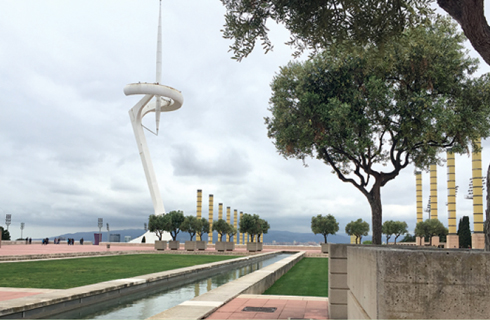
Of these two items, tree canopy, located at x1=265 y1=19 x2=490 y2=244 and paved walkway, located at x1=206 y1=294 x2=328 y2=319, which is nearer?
paved walkway, located at x1=206 y1=294 x2=328 y2=319

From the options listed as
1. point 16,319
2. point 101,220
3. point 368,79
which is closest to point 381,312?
point 16,319

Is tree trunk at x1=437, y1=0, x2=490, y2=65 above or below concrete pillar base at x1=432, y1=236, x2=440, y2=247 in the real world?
above

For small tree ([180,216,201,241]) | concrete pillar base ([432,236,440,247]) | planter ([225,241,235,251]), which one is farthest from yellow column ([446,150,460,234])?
small tree ([180,216,201,241])

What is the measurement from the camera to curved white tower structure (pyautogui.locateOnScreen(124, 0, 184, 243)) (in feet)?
233

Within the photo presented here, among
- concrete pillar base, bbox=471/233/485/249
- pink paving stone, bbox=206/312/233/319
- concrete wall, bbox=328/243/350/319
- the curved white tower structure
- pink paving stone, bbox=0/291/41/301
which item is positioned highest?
the curved white tower structure

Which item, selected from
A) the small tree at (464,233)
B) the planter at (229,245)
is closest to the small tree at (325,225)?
the planter at (229,245)

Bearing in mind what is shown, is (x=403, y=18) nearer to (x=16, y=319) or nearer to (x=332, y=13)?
(x=332, y=13)

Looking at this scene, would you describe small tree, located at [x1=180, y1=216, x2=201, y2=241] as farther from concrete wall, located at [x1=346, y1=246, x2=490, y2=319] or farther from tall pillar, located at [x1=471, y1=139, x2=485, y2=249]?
concrete wall, located at [x1=346, y1=246, x2=490, y2=319]

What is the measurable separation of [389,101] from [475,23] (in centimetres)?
646

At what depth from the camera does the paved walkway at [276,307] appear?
834 cm

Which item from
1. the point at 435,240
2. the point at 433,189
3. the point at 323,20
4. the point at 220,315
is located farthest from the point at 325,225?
the point at 323,20

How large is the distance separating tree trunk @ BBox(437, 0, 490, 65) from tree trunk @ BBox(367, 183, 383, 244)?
7229 millimetres

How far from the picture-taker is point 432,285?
329cm

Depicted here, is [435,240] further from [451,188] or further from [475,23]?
[475,23]
